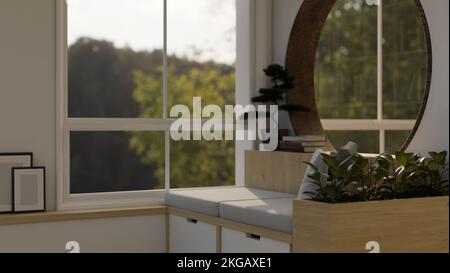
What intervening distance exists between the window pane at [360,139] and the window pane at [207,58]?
7.85 feet

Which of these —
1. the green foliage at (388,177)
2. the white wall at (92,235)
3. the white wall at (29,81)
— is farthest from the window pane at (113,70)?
the green foliage at (388,177)

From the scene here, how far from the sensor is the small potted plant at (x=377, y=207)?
386cm

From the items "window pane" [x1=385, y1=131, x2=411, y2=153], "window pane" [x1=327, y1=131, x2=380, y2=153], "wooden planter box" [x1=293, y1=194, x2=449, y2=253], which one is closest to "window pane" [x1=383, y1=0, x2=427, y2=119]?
"window pane" [x1=327, y1=131, x2=380, y2=153]

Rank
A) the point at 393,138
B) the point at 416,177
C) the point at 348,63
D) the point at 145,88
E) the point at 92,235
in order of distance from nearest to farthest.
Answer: the point at 416,177 → the point at 92,235 → the point at 393,138 → the point at 145,88 → the point at 348,63

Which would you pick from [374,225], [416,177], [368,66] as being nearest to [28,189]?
[374,225]

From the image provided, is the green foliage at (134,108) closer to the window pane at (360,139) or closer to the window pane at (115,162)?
the window pane at (115,162)

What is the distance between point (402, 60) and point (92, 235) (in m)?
9.29

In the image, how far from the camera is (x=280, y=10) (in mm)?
6078

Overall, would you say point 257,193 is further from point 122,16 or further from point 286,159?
point 122,16

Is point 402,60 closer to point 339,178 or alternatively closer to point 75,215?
point 75,215

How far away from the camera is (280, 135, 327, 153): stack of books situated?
211 inches

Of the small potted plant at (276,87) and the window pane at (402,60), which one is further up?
the window pane at (402,60)

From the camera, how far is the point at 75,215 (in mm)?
5254

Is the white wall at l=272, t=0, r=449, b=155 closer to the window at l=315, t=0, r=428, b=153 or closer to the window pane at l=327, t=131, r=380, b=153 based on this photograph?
the window at l=315, t=0, r=428, b=153
